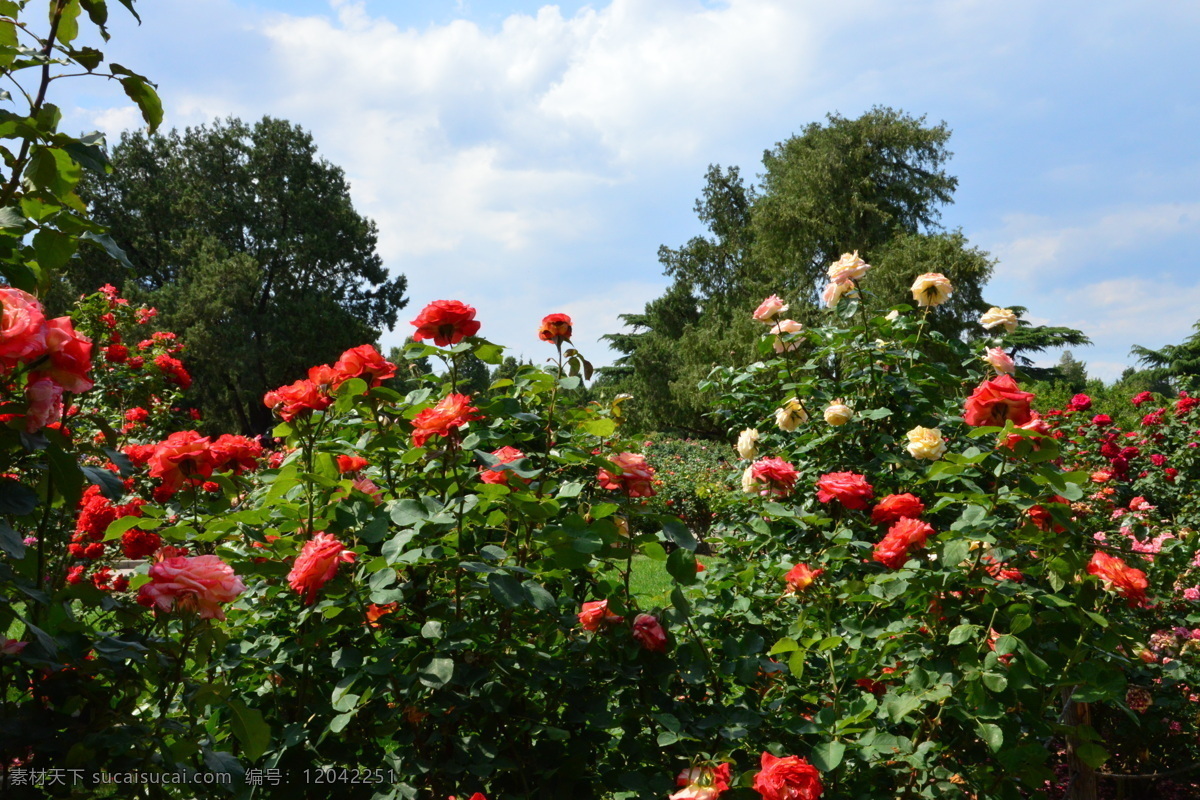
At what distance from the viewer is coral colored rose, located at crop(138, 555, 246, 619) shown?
1163mm

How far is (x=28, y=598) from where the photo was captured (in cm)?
118

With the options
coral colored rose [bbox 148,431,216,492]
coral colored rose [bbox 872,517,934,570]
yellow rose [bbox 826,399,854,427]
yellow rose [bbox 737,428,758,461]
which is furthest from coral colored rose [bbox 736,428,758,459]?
coral colored rose [bbox 148,431,216,492]

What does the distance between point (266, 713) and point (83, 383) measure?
88 cm

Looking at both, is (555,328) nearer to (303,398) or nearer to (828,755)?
(303,398)

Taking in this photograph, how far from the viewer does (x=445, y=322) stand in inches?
61.7

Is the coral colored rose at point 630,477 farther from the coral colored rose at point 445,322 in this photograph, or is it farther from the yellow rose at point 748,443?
the yellow rose at point 748,443

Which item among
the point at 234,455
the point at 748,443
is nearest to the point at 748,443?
the point at 748,443

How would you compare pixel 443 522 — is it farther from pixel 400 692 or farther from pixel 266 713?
pixel 266 713

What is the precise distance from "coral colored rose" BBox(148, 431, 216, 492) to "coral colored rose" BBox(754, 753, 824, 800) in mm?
1255

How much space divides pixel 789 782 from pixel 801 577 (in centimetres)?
52

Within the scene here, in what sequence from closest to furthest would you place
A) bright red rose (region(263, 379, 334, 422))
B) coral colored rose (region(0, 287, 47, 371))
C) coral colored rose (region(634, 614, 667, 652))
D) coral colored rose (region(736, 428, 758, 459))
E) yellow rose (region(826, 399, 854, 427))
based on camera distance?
coral colored rose (region(0, 287, 47, 371)), coral colored rose (region(634, 614, 667, 652)), bright red rose (region(263, 379, 334, 422)), yellow rose (region(826, 399, 854, 427)), coral colored rose (region(736, 428, 758, 459))

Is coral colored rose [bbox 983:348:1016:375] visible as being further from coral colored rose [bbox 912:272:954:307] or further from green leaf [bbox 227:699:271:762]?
green leaf [bbox 227:699:271:762]

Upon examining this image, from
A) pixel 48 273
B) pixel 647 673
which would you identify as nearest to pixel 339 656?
pixel 647 673

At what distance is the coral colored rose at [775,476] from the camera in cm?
193
